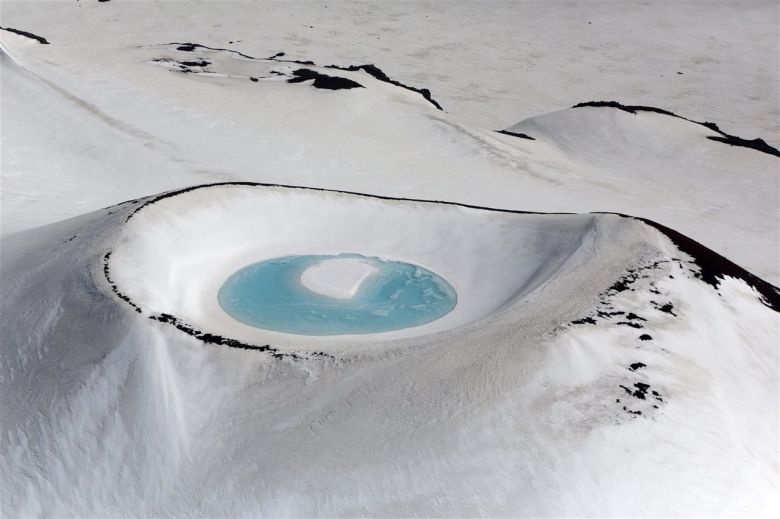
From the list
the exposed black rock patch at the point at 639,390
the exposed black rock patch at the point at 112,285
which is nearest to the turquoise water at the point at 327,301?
the exposed black rock patch at the point at 112,285

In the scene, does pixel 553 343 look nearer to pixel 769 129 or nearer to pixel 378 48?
pixel 769 129

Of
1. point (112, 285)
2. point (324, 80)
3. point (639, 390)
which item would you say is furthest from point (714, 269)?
point (324, 80)

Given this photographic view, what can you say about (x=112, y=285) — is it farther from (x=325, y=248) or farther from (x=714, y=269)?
(x=714, y=269)

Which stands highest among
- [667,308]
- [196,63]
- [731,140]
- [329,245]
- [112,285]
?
[667,308]

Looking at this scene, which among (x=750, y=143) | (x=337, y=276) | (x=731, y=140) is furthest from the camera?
(x=731, y=140)

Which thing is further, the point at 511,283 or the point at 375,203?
the point at 375,203

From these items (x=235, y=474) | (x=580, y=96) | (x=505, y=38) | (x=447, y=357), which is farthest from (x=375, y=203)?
(x=505, y=38)

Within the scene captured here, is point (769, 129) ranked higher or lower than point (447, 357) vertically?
lower

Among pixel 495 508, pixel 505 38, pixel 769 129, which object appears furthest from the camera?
pixel 505 38
